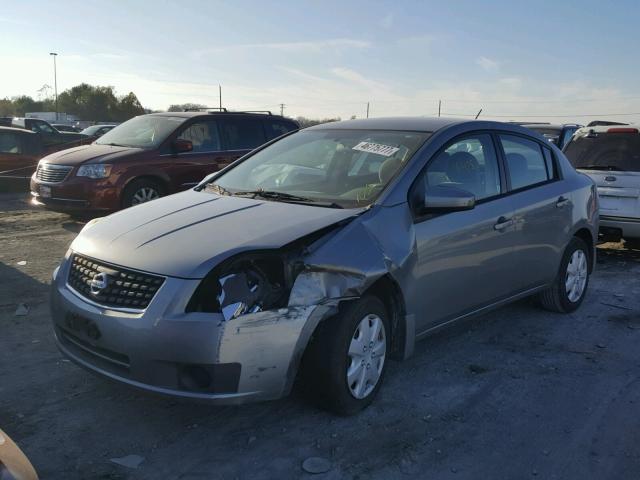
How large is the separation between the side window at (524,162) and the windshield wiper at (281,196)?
176 cm

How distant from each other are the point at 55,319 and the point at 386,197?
6.82 ft

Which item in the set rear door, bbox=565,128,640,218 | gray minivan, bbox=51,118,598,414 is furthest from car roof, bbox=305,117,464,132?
rear door, bbox=565,128,640,218

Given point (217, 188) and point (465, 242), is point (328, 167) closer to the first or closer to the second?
point (217, 188)

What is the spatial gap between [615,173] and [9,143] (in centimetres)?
1120

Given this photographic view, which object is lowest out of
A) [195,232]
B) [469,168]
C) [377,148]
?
[195,232]

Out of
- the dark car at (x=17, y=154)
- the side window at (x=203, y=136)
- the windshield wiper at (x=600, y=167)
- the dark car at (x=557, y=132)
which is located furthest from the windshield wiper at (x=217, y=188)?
the dark car at (x=17, y=154)

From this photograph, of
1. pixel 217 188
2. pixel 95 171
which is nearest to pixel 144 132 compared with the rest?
pixel 95 171

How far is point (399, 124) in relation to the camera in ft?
15.2

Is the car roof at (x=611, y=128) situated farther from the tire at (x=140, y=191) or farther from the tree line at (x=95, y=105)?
the tree line at (x=95, y=105)

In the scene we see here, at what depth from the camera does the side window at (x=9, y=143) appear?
1255 cm

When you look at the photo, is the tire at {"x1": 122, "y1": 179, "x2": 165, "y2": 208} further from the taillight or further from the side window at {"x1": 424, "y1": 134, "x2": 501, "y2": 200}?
the taillight

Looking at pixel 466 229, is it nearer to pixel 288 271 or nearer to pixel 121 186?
pixel 288 271

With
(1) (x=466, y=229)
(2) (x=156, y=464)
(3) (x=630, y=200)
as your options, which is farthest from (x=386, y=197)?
(3) (x=630, y=200)

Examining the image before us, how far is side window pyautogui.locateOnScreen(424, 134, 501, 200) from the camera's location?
13.7 feet
